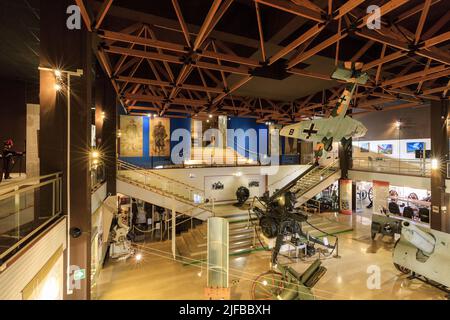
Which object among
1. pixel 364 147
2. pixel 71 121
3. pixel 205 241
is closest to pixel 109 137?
pixel 71 121

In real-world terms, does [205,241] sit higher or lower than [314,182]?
lower

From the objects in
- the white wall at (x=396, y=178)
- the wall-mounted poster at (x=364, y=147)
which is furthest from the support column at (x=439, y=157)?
the wall-mounted poster at (x=364, y=147)

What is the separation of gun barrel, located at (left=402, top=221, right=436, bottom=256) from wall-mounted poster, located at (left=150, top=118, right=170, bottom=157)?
467 inches

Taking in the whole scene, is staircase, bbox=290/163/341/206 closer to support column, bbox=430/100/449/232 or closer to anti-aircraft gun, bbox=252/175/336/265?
support column, bbox=430/100/449/232

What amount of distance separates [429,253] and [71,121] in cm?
957

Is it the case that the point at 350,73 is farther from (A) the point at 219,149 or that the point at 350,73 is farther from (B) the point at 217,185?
(A) the point at 219,149

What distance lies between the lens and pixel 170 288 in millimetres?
6621

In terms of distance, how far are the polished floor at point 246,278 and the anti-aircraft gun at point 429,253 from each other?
32.4 inches

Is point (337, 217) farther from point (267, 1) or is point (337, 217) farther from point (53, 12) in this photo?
point (53, 12)

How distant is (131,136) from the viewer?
13.0 metres

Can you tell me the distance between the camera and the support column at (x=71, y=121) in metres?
4.14

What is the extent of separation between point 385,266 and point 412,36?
760 centimetres

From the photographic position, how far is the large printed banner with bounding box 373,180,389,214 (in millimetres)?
13578

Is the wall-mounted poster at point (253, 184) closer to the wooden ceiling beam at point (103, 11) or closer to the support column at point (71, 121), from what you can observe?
the support column at point (71, 121)
